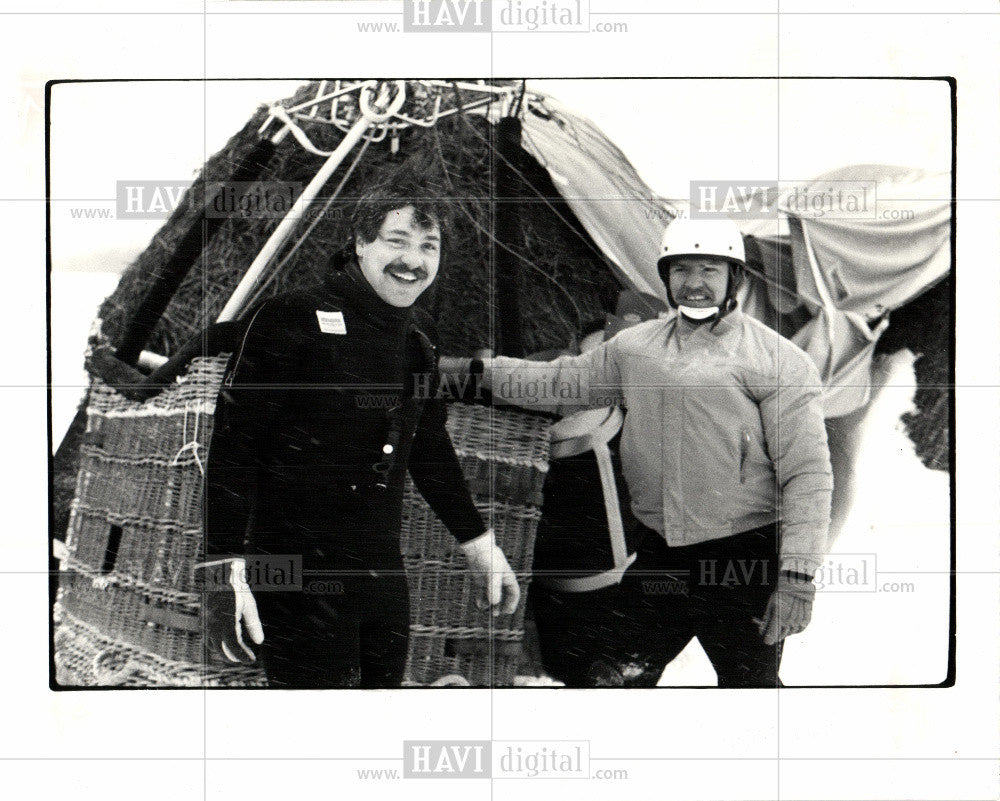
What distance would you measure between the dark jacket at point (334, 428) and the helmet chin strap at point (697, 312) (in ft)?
3.22

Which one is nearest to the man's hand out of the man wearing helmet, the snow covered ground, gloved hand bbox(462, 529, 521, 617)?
the man wearing helmet

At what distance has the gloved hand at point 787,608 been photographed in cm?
344

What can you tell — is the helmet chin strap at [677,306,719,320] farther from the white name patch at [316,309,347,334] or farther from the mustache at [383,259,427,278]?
the white name patch at [316,309,347,334]

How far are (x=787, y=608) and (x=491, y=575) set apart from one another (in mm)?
1162

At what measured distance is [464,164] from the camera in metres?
3.39

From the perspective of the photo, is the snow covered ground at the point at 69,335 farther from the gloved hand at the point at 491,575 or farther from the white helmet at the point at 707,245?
the white helmet at the point at 707,245

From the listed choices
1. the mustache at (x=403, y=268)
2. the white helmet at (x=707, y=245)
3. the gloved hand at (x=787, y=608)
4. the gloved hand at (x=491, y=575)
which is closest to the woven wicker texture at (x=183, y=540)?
the gloved hand at (x=491, y=575)

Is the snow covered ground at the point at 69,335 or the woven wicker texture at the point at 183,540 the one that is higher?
the snow covered ground at the point at 69,335

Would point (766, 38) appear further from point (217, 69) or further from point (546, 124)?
point (217, 69)

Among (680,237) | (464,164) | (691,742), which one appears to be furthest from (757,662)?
(464,164)

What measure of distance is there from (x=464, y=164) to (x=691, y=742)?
2.45m

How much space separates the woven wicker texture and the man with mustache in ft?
0.20

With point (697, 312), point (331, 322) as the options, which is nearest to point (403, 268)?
point (331, 322)

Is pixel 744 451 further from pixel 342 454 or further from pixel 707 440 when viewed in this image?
pixel 342 454
